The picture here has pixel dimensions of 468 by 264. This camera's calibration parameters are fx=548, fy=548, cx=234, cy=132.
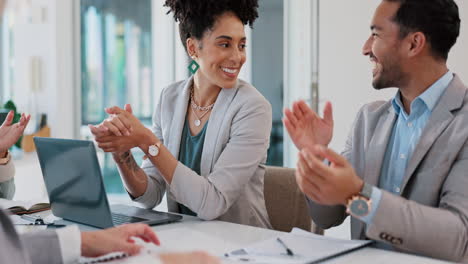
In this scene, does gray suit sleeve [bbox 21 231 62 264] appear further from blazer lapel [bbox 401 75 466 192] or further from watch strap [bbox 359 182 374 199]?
blazer lapel [bbox 401 75 466 192]

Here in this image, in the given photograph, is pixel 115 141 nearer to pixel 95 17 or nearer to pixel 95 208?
pixel 95 208

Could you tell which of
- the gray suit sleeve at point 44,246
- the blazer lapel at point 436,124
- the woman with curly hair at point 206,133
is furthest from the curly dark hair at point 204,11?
the gray suit sleeve at point 44,246

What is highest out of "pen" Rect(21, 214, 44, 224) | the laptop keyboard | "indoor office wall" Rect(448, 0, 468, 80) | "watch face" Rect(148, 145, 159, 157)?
"indoor office wall" Rect(448, 0, 468, 80)

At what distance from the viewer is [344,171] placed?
4.14 ft

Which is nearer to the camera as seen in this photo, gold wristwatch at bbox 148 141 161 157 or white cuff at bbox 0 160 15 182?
gold wristwatch at bbox 148 141 161 157

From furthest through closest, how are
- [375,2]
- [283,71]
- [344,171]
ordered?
[283,71]
[375,2]
[344,171]

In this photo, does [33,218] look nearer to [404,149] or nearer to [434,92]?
[404,149]

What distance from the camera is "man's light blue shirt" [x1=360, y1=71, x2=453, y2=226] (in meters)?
1.56

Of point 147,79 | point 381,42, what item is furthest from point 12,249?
point 147,79

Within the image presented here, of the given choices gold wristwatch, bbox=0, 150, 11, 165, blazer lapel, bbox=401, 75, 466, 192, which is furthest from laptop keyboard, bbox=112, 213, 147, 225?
blazer lapel, bbox=401, 75, 466, 192

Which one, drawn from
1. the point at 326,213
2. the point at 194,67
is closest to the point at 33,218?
the point at 194,67

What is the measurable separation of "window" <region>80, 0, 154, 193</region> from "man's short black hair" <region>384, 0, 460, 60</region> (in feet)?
11.4

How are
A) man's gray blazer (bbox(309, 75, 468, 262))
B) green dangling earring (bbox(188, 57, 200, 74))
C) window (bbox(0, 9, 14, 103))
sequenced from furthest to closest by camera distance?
window (bbox(0, 9, 14, 103)), green dangling earring (bbox(188, 57, 200, 74)), man's gray blazer (bbox(309, 75, 468, 262))

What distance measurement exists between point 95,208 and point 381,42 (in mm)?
972
